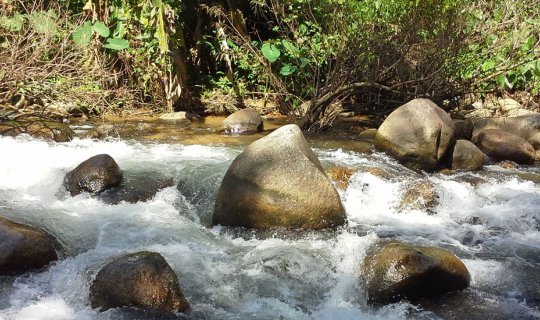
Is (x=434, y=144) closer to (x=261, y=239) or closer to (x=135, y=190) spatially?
(x=261, y=239)

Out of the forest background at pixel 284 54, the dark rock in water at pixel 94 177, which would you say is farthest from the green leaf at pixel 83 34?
the dark rock in water at pixel 94 177

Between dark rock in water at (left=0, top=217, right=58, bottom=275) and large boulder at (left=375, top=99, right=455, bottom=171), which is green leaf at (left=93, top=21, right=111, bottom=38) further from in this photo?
dark rock in water at (left=0, top=217, right=58, bottom=275)

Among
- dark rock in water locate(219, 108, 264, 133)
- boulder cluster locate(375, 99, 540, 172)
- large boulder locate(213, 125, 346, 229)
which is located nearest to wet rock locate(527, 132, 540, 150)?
boulder cluster locate(375, 99, 540, 172)

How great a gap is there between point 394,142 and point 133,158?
3.40 meters

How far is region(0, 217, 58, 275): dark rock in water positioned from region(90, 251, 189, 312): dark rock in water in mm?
664

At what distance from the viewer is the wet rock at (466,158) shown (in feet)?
24.1

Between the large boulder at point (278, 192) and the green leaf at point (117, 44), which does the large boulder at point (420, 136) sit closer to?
the large boulder at point (278, 192)

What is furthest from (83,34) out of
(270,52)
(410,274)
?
(410,274)

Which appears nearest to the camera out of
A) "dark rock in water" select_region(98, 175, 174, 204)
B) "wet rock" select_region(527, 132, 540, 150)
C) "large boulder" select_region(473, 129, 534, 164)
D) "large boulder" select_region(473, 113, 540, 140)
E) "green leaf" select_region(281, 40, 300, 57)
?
"dark rock in water" select_region(98, 175, 174, 204)

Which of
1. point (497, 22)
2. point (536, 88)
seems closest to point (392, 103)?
point (497, 22)

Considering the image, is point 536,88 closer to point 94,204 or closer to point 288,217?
point 288,217

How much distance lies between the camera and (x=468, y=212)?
5.99m

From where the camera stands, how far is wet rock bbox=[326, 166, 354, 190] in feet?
21.3

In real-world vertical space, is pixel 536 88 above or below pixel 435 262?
above
